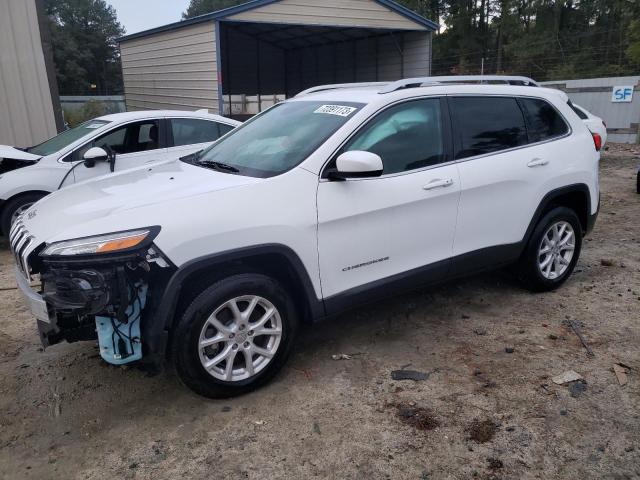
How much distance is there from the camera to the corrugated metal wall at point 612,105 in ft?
51.9

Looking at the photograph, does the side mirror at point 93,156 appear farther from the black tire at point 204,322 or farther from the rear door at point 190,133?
the black tire at point 204,322

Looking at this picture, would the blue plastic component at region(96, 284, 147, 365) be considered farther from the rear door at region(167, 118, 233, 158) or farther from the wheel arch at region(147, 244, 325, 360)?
the rear door at region(167, 118, 233, 158)

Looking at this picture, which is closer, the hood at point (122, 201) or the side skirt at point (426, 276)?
the hood at point (122, 201)

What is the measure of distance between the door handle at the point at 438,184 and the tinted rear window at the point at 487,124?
0.26 meters

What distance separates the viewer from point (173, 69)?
593 inches

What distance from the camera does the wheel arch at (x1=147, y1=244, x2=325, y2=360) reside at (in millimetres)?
2861

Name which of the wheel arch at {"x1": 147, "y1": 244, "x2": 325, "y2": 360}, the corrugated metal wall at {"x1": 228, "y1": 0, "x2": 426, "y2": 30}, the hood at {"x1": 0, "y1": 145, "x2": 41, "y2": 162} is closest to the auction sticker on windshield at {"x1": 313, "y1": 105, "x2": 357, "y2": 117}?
the wheel arch at {"x1": 147, "y1": 244, "x2": 325, "y2": 360}

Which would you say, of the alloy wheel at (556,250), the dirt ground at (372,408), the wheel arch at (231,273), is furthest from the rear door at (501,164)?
the wheel arch at (231,273)

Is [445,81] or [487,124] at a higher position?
[445,81]

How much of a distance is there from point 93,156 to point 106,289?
3848 millimetres

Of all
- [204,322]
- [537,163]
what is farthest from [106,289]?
[537,163]

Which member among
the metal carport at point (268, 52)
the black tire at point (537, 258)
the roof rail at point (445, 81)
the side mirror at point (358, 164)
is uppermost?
the metal carport at point (268, 52)

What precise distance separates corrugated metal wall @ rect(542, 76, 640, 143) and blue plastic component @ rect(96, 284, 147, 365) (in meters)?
16.8

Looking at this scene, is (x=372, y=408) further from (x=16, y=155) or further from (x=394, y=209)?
(x=16, y=155)
